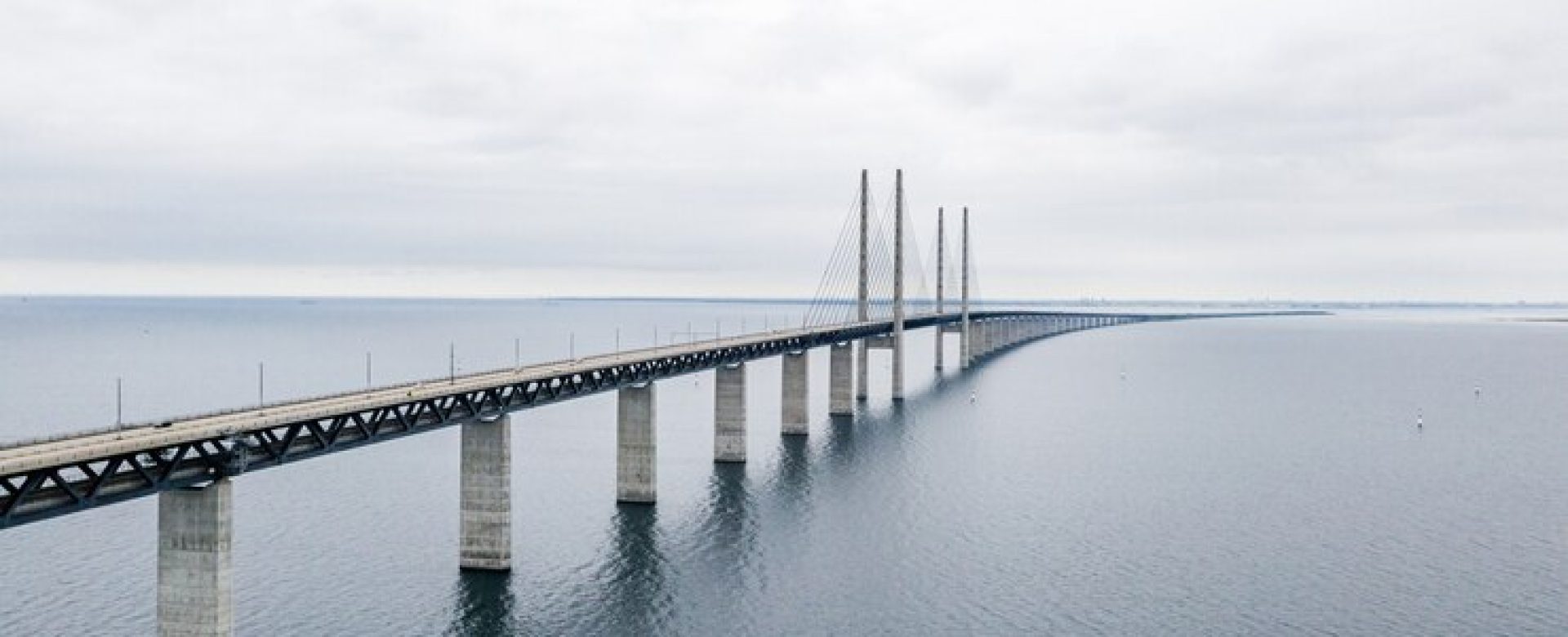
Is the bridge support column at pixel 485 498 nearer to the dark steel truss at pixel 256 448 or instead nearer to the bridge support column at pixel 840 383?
the dark steel truss at pixel 256 448

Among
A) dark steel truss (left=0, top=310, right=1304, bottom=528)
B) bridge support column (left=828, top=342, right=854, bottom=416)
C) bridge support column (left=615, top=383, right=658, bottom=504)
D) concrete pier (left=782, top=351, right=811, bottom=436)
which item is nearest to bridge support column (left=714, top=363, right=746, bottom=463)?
dark steel truss (left=0, top=310, right=1304, bottom=528)

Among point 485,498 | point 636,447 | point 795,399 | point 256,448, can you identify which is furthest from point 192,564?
point 795,399

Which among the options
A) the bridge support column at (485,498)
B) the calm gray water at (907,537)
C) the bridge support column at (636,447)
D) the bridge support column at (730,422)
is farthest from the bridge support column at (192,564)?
the bridge support column at (730,422)

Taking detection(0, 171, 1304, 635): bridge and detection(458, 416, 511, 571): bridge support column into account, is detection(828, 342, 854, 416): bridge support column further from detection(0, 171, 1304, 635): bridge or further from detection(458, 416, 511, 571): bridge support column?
detection(458, 416, 511, 571): bridge support column

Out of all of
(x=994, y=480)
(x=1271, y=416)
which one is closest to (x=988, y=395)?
(x=1271, y=416)

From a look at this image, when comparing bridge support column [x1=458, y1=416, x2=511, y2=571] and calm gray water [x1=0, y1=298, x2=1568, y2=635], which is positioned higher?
bridge support column [x1=458, y1=416, x2=511, y2=571]
